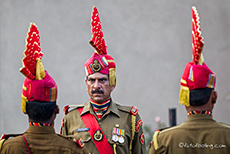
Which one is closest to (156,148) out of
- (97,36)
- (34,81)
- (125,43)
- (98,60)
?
(34,81)

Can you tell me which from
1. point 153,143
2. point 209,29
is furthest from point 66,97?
point 153,143

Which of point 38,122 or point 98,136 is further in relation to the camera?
point 98,136

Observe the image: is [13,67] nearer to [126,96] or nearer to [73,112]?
[126,96]

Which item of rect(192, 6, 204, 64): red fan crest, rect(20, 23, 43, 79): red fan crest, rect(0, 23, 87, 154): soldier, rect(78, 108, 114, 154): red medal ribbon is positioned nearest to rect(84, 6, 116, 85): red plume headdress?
rect(78, 108, 114, 154): red medal ribbon

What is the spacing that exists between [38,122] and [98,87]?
157cm

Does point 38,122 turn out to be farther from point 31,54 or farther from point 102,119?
point 102,119

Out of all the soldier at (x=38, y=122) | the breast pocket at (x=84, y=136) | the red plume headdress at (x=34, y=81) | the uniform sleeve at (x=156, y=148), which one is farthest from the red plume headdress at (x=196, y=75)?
the breast pocket at (x=84, y=136)

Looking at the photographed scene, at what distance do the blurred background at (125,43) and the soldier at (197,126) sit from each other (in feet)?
15.7

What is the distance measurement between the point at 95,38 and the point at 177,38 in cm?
377

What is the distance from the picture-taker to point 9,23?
367 inches

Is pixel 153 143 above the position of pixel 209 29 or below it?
below

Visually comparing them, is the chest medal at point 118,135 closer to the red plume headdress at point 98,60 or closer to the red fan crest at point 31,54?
the red plume headdress at point 98,60

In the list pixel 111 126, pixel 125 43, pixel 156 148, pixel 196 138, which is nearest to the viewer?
pixel 196 138

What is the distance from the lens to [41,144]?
13.7ft
